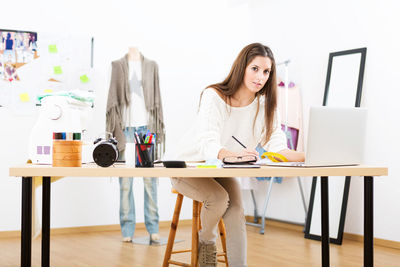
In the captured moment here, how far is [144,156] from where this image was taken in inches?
60.5

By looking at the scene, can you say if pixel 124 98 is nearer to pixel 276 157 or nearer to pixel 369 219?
pixel 276 157

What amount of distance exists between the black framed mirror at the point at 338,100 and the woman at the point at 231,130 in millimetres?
1697

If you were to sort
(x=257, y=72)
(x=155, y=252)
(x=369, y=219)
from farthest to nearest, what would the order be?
(x=155, y=252), (x=257, y=72), (x=369, y=219)

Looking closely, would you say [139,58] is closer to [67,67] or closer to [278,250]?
[67,67]

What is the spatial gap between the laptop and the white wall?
195 centimetres

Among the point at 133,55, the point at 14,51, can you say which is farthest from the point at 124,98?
the point at 14,51

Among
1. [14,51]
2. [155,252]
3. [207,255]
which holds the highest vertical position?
[14,51]

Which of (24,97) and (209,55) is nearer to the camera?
(24,97)

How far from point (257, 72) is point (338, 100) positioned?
1.89 meters

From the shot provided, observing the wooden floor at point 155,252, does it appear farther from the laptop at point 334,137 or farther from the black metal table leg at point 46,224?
the laptop at point 334,137

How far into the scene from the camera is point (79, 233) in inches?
161

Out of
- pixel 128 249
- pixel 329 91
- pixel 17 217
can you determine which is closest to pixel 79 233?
pixel 17 217

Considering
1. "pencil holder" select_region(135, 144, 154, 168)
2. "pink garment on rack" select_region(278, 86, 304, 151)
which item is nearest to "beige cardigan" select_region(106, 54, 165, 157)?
"pink garment on rack" select_region(278, 86, 304, 151)

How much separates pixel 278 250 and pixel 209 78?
80.5 inches
